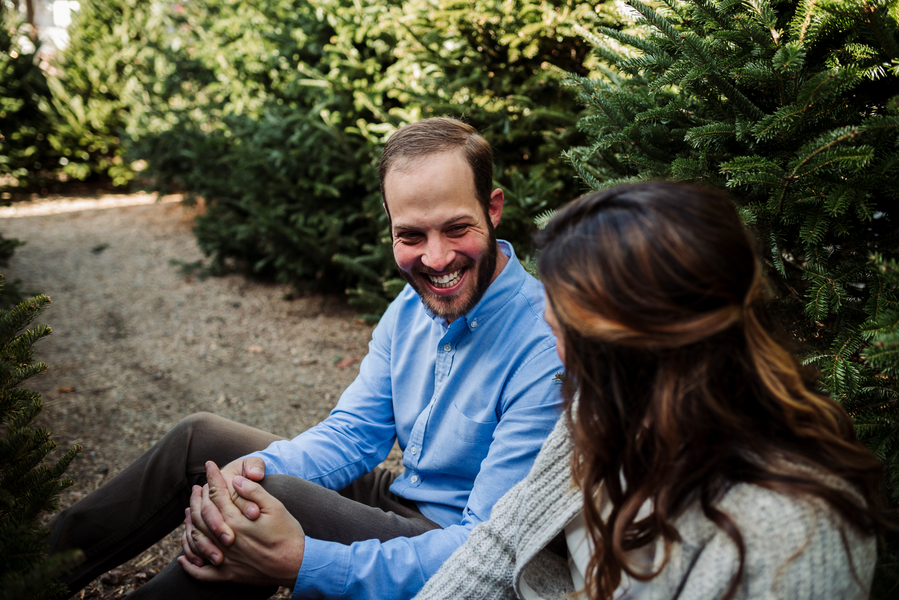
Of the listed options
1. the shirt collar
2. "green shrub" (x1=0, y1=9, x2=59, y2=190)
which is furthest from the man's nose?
"green shrub" (x1=0, y1=9, x2=59, y2=190)

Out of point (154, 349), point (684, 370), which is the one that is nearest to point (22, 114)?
point (154, 349)

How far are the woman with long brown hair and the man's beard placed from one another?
0.70 m

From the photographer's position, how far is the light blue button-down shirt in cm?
162

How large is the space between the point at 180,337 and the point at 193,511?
334 cm

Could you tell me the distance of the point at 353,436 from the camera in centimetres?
218

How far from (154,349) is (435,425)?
11.5 feet

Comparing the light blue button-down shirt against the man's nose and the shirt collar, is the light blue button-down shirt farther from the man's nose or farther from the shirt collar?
the man's nose

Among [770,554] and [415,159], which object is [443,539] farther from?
[415,159]

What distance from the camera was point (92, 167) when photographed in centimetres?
888

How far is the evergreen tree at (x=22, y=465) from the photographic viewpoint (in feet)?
4.39

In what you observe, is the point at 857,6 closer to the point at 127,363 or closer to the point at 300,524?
the point at 300,524

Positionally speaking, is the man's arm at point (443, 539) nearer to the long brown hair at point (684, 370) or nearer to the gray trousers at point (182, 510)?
the gray trousers at point (182, 510)

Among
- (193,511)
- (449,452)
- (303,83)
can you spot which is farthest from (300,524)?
(303,83)

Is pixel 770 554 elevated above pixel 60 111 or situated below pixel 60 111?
above
